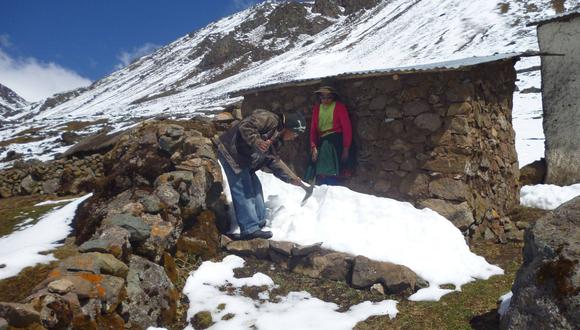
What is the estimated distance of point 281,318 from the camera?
4.70 meters

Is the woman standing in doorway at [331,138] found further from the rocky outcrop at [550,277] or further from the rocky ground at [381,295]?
the rocky outcrop at [550,277]

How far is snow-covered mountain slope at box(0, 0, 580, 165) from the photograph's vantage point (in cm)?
6819

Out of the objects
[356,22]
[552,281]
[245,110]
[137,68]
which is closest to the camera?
[552,281]

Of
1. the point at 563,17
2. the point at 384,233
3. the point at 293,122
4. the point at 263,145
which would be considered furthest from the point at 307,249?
the point at 563,17

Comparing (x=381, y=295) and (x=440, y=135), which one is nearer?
(x=381, y=295)

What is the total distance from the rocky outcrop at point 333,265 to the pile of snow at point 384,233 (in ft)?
0.52

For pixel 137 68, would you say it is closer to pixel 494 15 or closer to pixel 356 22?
pixel 356 22

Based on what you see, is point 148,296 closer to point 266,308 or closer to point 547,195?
point 266,308

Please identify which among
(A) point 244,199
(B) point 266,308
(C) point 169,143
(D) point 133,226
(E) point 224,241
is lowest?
(B) point 266,308

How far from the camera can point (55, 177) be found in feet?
44.3

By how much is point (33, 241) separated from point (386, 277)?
5696 millimetres

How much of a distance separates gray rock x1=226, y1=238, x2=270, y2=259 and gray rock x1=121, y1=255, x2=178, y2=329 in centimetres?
143

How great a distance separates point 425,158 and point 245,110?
407 centimetres

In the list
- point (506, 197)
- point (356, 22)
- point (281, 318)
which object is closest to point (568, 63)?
point (506, 197)
